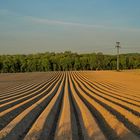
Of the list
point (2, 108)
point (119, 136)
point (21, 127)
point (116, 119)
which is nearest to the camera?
point (119, 136)

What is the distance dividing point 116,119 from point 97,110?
2.36m

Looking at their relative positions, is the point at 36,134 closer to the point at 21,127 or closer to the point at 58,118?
the point at 21,127

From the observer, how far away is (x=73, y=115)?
11.6 meters

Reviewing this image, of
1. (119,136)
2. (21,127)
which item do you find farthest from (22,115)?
(119,136)

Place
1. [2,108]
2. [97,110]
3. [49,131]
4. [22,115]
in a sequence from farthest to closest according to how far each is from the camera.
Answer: [2,108]
[97,110]
[22,115]
[49,131]

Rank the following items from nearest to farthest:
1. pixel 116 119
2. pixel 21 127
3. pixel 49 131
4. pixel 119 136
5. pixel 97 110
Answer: pixel 119 136 → pixel 49 131 → pixel 21 127 → pixel 116 119 → pixel 97 110

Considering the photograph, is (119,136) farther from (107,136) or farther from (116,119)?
(116,119)

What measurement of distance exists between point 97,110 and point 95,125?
10.9 feet

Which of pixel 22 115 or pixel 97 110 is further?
pixel 97 110

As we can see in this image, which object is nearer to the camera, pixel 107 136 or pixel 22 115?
pixel 107 136

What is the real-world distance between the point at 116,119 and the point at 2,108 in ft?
16.4

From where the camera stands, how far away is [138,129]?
8984mm

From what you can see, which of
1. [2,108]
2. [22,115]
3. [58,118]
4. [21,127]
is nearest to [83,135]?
[21,127]

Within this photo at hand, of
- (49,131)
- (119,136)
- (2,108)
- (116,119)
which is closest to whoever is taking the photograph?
(119,136)
